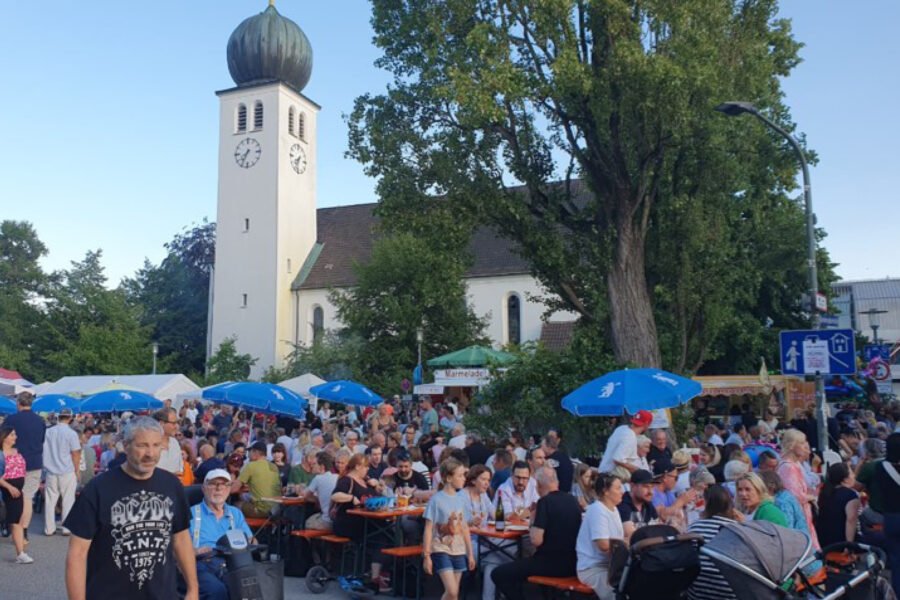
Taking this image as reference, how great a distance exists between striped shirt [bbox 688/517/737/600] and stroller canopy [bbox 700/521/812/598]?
128 millimetres

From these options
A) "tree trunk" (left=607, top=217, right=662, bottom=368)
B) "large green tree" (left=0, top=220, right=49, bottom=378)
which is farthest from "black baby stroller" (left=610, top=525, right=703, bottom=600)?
"large green tree" (left=0, top=220, right=49, bottom=378)

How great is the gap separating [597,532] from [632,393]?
4911mm

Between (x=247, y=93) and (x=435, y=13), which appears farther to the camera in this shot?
(x=247, y=93)

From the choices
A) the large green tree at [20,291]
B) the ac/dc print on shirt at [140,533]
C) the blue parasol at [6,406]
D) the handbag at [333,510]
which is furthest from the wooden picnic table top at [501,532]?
the large green tree at [20,291]

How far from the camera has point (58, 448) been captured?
1255 centimetres

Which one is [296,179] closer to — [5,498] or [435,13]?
[435,13]

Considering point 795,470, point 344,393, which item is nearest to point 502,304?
point 344,393

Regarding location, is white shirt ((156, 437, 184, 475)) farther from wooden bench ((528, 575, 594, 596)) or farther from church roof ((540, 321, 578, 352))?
church roof ((540, 321, 578, 352))

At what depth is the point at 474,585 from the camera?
9.79 m

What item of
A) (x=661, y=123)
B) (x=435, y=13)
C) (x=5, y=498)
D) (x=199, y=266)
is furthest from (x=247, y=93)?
(x=5, y=498)

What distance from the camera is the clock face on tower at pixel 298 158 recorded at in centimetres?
5069

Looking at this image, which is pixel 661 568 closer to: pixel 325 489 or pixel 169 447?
pixel 325 489

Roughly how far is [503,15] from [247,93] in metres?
37.4

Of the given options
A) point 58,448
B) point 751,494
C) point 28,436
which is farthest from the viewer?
point 58,448
